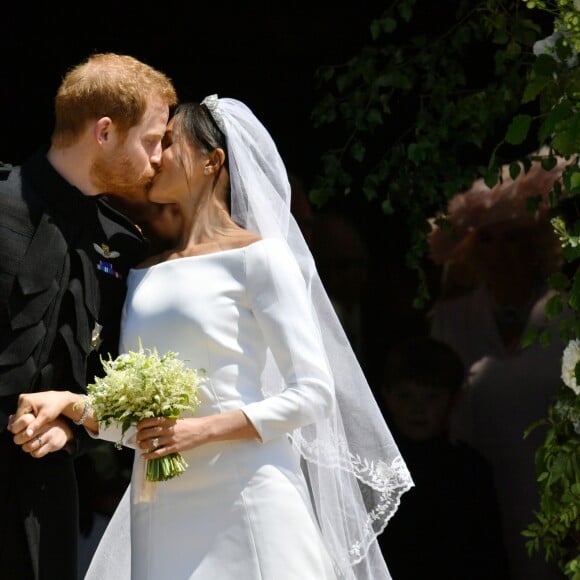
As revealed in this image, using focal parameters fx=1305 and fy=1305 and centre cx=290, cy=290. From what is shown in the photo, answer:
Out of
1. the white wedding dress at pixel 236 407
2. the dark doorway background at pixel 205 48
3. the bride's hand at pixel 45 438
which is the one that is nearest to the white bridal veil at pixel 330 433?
the white wedding dress at pixel 236 407

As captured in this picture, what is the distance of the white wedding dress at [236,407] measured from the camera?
10.3 ft

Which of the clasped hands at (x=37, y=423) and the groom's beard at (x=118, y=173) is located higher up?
the groom's beard at (x=118, y=173)

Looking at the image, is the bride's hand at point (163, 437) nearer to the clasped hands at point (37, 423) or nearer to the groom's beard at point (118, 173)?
the clasped hands at point (37, 423)

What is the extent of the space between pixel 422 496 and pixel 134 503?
210 centimetres

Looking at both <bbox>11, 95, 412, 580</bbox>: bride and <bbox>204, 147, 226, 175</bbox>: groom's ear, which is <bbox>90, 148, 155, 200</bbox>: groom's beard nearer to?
<bbox>11, 95, 412, 580</bbox>: bride

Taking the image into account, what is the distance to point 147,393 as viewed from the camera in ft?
9.96

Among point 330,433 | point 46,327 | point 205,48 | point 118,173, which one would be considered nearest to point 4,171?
point 118,173

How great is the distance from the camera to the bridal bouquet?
9.96ft

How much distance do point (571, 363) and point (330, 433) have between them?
32.0 inches

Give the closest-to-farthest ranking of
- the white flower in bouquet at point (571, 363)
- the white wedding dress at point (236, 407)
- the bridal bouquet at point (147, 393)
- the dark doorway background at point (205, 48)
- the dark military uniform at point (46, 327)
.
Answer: the bridal bouquet at point (147, 393), the white wedding dress at point (236, 407), the dark military uniform at point (46, 327), the white flower in bouquet at point (571, 363), the dark doorway background at point (205, 48)

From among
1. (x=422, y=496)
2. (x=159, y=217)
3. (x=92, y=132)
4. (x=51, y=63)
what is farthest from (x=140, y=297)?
(x=422, y=496)

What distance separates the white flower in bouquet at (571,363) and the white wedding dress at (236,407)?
913mm

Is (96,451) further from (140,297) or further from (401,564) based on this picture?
(140,297)

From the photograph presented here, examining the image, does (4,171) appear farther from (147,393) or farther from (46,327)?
(147,393)
